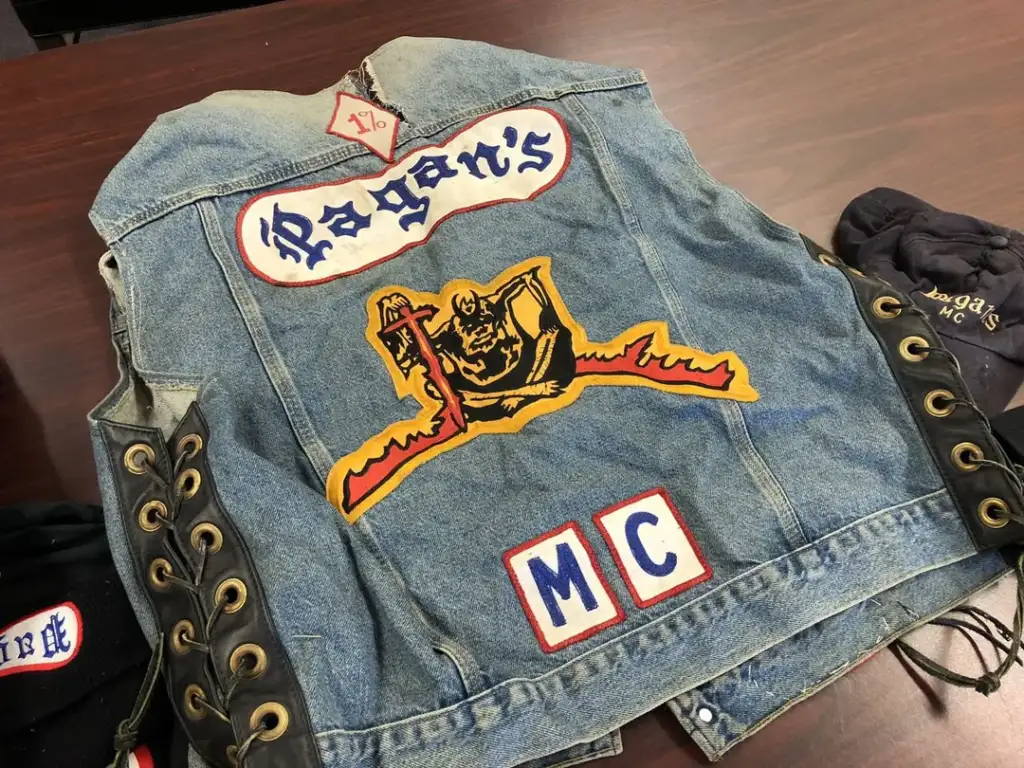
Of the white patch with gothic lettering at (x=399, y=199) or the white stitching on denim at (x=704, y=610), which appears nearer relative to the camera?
the white stitching on denim at (x=704, y=610)

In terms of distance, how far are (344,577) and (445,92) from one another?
0.36 m

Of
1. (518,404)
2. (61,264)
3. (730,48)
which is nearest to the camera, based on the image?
(518,404)

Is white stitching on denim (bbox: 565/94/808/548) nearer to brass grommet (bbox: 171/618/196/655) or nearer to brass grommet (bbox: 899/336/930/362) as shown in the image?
brass grommet (bbox: 899/336/930/362)

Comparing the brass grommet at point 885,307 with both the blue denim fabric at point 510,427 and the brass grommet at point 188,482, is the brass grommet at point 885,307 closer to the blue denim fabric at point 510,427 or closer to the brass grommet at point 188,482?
the blue denim fabric at point 510,427

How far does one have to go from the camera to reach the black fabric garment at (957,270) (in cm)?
54

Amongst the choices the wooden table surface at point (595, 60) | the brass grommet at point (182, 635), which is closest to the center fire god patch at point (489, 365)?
the brass grommet at point (182, 635)

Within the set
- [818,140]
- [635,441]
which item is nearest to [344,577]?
[635,441]

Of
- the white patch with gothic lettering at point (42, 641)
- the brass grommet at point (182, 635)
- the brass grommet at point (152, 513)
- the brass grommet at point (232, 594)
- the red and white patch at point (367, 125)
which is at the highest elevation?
the red and white patch at point (367, 125)

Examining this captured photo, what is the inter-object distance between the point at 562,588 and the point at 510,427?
0.34 feet

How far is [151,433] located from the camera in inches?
18.8

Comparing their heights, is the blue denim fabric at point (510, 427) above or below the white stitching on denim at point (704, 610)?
above

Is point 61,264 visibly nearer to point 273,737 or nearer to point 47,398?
point 47,398

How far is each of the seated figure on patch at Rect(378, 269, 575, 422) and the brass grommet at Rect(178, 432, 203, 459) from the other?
13cm

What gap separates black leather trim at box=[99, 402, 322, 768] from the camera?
0.40 metres
